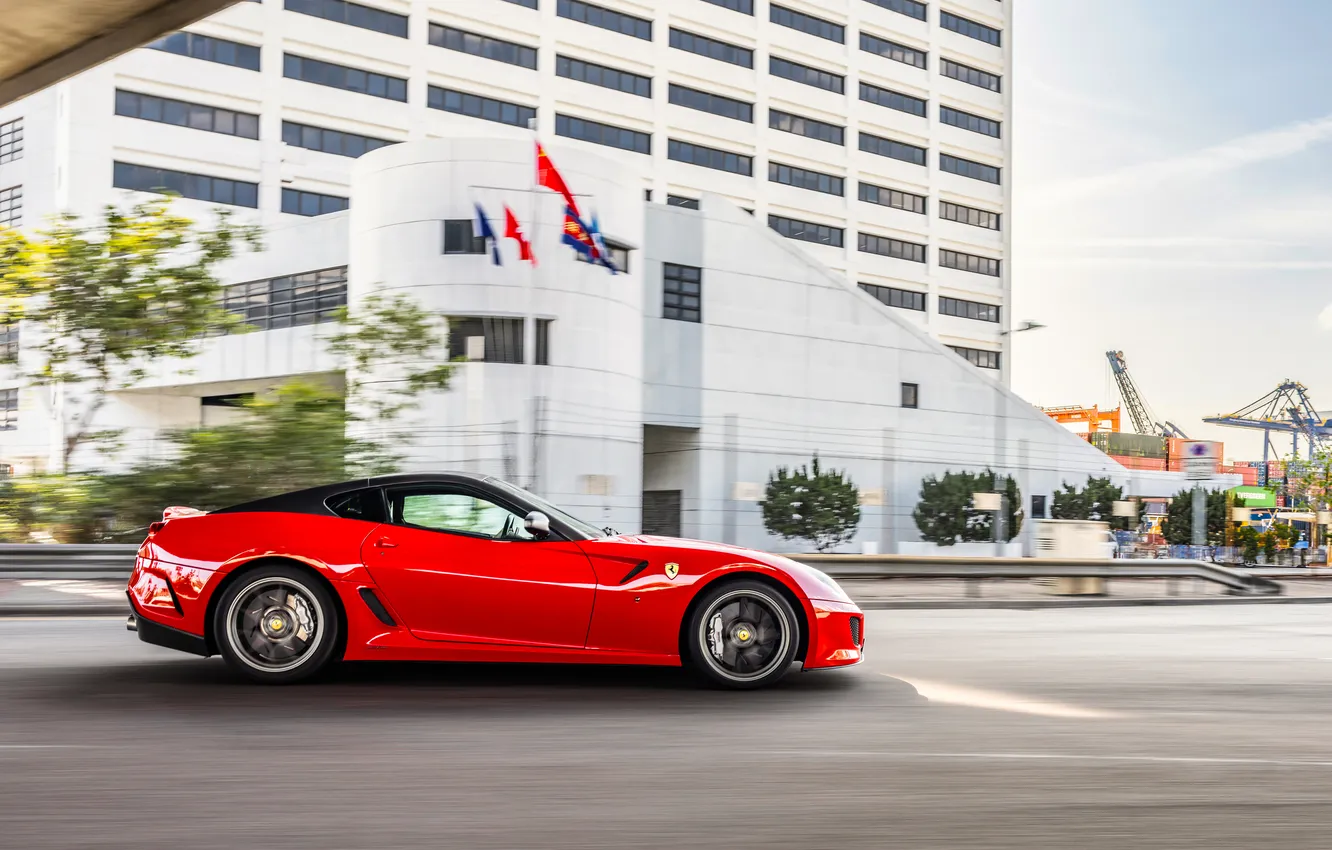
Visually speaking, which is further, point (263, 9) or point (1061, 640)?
point (263, 9)

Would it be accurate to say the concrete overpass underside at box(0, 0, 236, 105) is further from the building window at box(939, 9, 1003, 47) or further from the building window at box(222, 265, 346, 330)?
the building window at box(939, 9, 1003, 47)

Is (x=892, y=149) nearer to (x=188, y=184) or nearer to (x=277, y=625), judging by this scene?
(x=188, y=184)

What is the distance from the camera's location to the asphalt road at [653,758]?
3.79m

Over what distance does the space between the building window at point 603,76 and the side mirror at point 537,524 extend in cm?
4880

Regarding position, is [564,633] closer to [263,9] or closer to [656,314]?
[656,314]

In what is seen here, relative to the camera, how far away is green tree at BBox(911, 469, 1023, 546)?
43.0 metres

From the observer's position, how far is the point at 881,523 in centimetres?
3928

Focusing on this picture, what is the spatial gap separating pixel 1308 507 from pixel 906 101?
30092 millimetres

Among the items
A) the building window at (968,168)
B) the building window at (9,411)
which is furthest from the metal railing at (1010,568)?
the building window at (968,168)

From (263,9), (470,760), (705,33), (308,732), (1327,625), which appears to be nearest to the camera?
(470,760)

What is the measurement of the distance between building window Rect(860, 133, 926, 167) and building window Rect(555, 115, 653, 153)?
568 inches

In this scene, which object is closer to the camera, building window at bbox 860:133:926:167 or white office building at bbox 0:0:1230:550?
white office building at bbox 0:0:1230:550

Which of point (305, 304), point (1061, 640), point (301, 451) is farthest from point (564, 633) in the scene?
point (305, 304)

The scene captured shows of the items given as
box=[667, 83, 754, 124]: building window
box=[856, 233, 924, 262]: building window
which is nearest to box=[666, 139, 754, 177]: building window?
box=[667, 83, 754, 124]: building window
